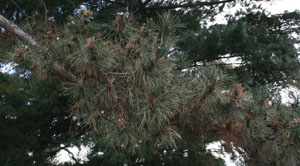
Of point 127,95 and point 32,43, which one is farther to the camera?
point 127,95

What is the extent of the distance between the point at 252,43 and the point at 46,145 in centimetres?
363

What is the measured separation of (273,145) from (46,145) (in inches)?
126

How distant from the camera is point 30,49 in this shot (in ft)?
6.97

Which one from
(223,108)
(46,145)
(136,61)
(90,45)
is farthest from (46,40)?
(46,145)

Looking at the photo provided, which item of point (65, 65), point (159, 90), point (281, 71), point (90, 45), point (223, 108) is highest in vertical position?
point (90, 45)

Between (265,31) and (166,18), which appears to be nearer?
(166,18)

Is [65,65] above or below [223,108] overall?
above

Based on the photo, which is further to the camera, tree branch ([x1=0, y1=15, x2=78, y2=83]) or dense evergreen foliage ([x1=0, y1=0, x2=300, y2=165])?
tree branch ([x1=0, y1=15, x2=78, y2=83])

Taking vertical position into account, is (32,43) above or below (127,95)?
above

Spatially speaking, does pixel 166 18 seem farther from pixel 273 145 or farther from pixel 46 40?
pixel 273 145

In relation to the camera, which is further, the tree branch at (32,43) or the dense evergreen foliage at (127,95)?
the tree branch at (32,43)

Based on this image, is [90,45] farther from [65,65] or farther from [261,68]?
[261,68]

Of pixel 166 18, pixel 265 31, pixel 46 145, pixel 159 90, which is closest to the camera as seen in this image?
pixel 159 90

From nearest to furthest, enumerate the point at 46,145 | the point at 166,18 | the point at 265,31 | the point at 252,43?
the point at 166,18 < the point at 46,145 < the point at 252,43 < the point at 265,31
